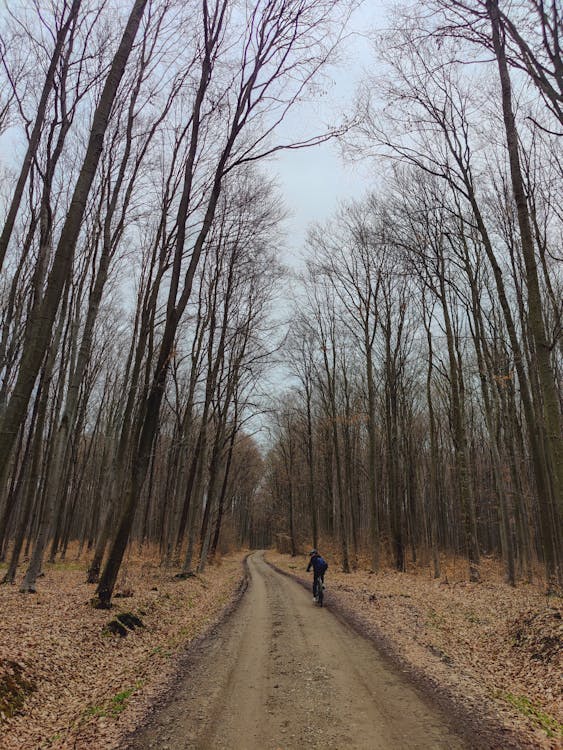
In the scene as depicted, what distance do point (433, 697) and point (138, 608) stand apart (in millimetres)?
6824

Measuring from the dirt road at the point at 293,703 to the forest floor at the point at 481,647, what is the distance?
606mm

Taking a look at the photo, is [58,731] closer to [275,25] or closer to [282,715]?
[282,715]

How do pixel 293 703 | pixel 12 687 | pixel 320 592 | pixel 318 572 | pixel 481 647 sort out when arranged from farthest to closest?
pixel 318 572, pixel 320 592, pixel 481 647, pixel 293 703, pixel 12 687

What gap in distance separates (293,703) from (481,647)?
4243 mm

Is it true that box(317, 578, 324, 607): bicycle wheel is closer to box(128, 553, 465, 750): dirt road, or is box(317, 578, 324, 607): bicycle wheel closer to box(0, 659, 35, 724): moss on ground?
box(128, 553, 465, 750): dirt road

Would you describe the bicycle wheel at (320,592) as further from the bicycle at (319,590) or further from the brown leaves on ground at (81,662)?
the brown leaves on ground at (81,662)

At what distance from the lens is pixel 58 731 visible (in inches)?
171

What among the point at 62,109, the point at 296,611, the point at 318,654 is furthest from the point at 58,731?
the point at 62,109

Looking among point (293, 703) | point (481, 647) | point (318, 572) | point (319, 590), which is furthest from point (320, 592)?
point (293, 703)

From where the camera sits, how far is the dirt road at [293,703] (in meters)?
4.09

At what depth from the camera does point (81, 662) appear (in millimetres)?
6223

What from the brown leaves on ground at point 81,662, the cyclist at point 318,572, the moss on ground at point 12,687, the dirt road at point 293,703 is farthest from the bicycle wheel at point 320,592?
the moss on ground at point 12,687

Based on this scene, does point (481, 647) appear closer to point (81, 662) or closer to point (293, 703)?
point (293, 703)

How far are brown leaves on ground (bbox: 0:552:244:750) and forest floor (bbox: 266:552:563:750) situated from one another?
354 centimetres
